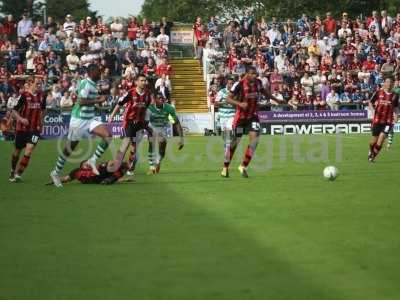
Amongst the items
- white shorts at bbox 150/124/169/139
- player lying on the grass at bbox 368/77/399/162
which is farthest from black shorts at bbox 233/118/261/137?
player lying on the grass at bbox 368/77/399/162

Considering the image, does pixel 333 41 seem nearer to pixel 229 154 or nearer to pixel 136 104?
pixel 229 154

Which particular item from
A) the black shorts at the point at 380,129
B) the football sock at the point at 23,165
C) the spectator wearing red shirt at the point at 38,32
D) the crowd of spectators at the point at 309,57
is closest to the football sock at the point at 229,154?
the football sock at the point at 23,165

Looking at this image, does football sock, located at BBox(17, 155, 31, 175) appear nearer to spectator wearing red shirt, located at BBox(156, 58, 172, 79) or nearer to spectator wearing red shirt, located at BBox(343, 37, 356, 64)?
spectator wearing red shirt, located at BBox(156, 58, 172, 79)

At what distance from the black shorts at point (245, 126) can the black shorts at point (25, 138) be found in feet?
12.4

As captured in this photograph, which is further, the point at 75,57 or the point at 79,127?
the point at 75,57

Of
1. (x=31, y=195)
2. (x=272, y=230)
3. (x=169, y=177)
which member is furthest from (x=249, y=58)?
(x=272, y=230)

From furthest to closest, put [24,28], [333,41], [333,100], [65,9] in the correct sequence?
[65,9]
[333,41]
[333,100]
[24,28]

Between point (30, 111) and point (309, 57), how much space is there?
1030 inches

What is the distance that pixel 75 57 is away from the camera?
1567 inches

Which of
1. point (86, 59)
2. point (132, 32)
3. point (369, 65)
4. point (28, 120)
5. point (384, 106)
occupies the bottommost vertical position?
point (384, 106)

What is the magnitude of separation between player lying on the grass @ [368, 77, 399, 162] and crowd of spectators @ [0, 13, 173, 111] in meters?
14.8

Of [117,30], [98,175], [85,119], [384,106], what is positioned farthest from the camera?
[117,30]

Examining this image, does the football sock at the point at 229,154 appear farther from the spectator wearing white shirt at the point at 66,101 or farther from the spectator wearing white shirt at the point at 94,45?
the spectator wearing white shirt at the point at 94,45

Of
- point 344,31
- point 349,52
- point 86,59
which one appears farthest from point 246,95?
point 344,31
